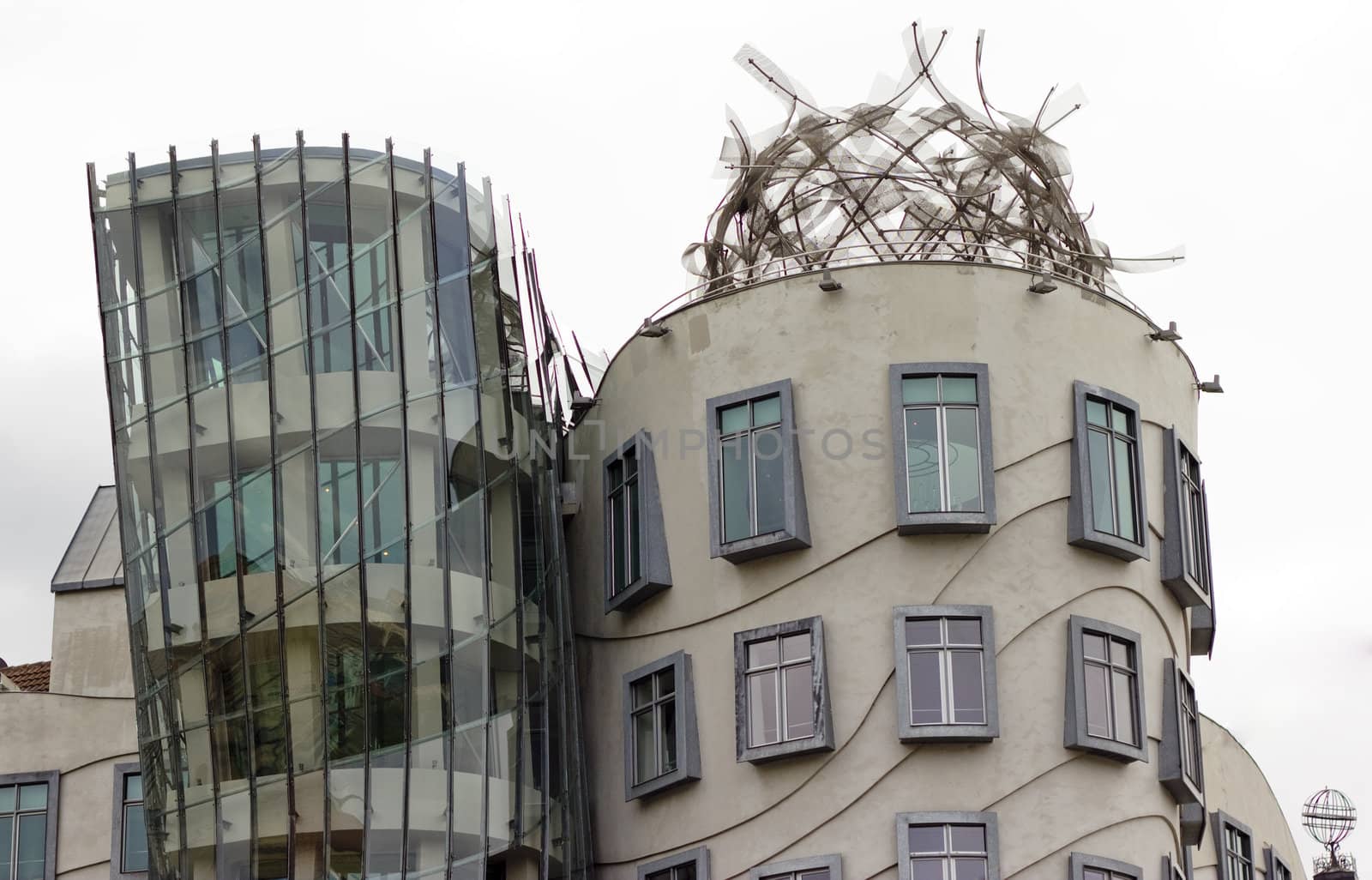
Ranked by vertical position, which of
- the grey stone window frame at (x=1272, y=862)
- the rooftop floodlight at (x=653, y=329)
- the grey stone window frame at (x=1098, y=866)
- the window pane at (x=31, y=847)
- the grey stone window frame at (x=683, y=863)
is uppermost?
the rooftop floodlight at (x=653, y=329)

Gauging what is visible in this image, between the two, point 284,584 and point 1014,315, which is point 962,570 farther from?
point 284,584

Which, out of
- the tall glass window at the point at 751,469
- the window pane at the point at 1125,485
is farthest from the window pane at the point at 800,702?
the window pane at the point at 1125,485

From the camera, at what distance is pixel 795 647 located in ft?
104

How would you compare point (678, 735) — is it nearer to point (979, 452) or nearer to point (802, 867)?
point (802, 867)

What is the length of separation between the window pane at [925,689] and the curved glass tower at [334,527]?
18.2 ft

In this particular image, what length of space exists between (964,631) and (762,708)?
292 cm

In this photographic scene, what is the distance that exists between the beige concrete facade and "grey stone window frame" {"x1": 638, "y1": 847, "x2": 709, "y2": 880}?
0.14 m

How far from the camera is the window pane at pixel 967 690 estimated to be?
3102cm

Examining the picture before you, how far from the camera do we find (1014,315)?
108ft

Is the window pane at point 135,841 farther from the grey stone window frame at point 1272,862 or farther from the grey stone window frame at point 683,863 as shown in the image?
the grey stone window frame at point 1272,862

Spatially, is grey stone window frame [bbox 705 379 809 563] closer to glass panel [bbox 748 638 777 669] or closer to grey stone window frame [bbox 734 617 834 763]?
grey stone window frame [bbox 734 617 834 763]

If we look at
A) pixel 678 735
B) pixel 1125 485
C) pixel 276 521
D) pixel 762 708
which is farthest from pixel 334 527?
pixel 1125 485

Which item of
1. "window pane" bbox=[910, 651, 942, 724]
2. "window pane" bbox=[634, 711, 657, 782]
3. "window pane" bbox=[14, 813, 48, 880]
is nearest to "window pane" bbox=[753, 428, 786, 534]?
"window pane" bbox=[910, 651, 942, 724]

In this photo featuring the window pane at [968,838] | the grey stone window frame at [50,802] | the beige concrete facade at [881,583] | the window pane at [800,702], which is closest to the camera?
the window pane at [968,838]
